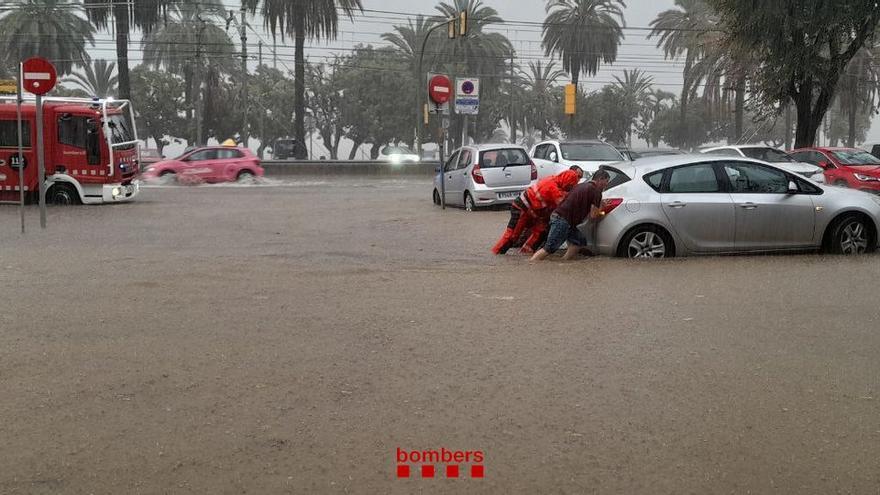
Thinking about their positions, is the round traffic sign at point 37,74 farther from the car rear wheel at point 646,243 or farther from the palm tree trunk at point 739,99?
the palm tree trunk at point 739,99

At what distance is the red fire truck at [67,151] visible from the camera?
21438mm

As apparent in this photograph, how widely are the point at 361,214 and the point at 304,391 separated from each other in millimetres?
15107

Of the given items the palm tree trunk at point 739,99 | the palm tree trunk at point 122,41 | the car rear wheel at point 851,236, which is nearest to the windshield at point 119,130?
the car rear wheel at point 851,236

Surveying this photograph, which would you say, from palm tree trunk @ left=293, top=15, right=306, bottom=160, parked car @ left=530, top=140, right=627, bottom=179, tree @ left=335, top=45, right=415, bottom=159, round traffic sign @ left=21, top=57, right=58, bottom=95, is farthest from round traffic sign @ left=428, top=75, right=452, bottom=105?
tree @ left=335, top=45, right=415, bottom=159

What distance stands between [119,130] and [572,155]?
11.2 meters

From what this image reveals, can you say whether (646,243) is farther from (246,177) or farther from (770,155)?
(246,177)

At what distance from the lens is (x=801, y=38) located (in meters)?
26.8

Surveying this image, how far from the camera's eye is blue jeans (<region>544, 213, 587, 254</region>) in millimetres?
11609

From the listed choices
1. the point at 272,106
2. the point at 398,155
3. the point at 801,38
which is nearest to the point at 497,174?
the point at 801,38

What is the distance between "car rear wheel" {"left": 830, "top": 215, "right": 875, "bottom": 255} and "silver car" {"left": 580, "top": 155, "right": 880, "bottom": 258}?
0.04 ft

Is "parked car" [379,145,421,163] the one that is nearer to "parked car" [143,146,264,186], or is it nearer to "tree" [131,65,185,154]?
"tree" [131,65,185,154]

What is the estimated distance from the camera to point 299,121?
47.6 metres

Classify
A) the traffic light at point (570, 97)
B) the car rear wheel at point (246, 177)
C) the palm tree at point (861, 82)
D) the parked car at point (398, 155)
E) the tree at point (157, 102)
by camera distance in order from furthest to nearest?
the tree at point (157, 102) < the parked car at point (398, 155) < the palm tree at point (861, 82) < the traffic light at point (570, 97) < the car rear wheel at point (246, 177)

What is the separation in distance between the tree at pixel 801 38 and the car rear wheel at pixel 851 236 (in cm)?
1587
